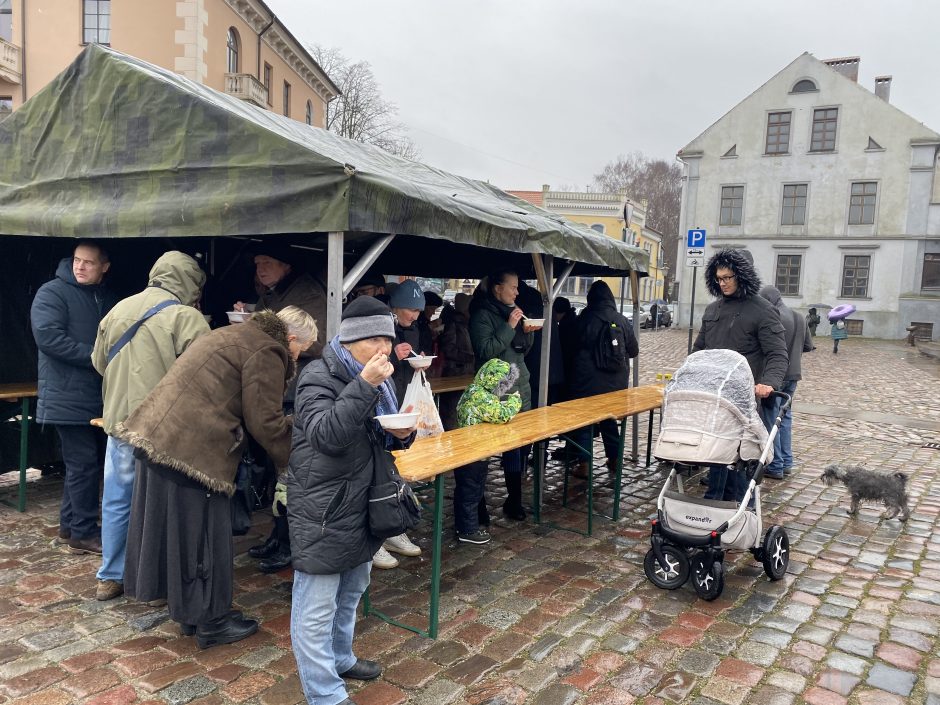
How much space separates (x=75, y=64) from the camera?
4.68 metres

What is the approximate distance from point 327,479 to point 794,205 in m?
33.2

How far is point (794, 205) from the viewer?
103ft

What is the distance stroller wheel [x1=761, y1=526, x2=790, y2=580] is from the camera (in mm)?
4262

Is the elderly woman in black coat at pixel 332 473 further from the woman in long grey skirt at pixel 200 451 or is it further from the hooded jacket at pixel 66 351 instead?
the hooded jacket at pixel 66 351

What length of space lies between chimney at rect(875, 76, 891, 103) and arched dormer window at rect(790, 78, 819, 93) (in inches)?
212

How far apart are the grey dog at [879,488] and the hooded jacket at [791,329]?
140cm

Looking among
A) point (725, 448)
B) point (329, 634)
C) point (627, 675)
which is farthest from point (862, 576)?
point (329, 634)

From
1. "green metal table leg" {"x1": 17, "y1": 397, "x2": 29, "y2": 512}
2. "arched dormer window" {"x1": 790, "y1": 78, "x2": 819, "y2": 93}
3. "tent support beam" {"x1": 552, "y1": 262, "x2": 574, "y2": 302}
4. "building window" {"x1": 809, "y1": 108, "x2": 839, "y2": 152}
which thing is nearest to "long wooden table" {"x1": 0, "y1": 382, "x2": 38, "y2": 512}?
"green metal table leg" {"x1": 17, "y1": 397, "x2": 29, "y2": 512}

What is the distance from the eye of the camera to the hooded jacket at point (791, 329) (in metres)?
6.68

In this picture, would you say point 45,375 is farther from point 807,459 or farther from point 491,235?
point 807,459

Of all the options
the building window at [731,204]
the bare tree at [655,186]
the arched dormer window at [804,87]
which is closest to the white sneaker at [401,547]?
the building window at [731,204]

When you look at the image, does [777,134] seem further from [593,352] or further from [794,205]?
[593,352]

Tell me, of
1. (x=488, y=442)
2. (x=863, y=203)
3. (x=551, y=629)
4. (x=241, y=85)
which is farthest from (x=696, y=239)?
(x=863, y=203)

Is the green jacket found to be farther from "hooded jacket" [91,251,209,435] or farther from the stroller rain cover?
"hooded jacket" [91,251,209,435]
